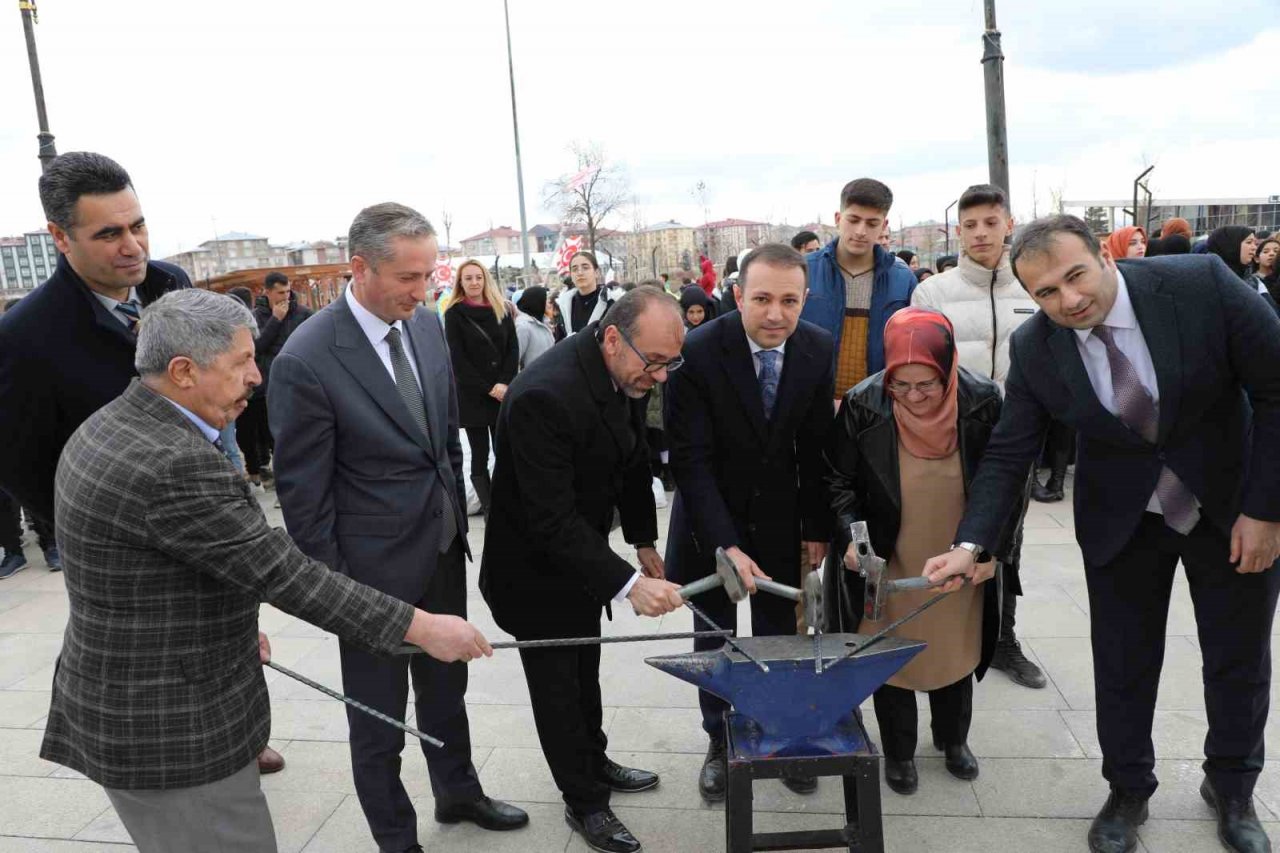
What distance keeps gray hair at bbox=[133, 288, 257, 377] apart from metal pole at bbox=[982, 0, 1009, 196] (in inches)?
249

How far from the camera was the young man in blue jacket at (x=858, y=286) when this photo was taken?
11.9 feet

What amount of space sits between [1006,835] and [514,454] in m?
1.85

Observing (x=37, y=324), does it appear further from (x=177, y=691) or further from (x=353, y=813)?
(x=353, y=813)

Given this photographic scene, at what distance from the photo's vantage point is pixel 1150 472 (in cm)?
→ 237

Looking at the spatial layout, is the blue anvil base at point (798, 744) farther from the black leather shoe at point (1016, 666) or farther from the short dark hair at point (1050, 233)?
the black leather shoe at point (1016, 666)

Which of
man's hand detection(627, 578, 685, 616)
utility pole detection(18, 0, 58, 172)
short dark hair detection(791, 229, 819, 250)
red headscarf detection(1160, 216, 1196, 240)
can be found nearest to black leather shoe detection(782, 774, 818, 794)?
man's hand detection(627, 578, 685, 616)

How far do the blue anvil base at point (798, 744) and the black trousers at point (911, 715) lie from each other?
64 cm

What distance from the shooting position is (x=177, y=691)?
5.76 feet

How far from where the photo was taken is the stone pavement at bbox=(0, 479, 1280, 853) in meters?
2.71

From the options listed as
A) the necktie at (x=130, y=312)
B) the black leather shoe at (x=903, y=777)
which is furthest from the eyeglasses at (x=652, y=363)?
the black leather shoe at (x=903, y=777)

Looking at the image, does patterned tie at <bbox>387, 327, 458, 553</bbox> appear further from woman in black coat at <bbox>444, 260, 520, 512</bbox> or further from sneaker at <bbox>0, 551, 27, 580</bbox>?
sneaker at <bbox>0, 551, 27, 580</bbox>

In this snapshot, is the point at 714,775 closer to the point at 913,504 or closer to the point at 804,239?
the point at 913,504

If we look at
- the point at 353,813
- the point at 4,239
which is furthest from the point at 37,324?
the point at 4,239

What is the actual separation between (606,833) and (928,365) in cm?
169
